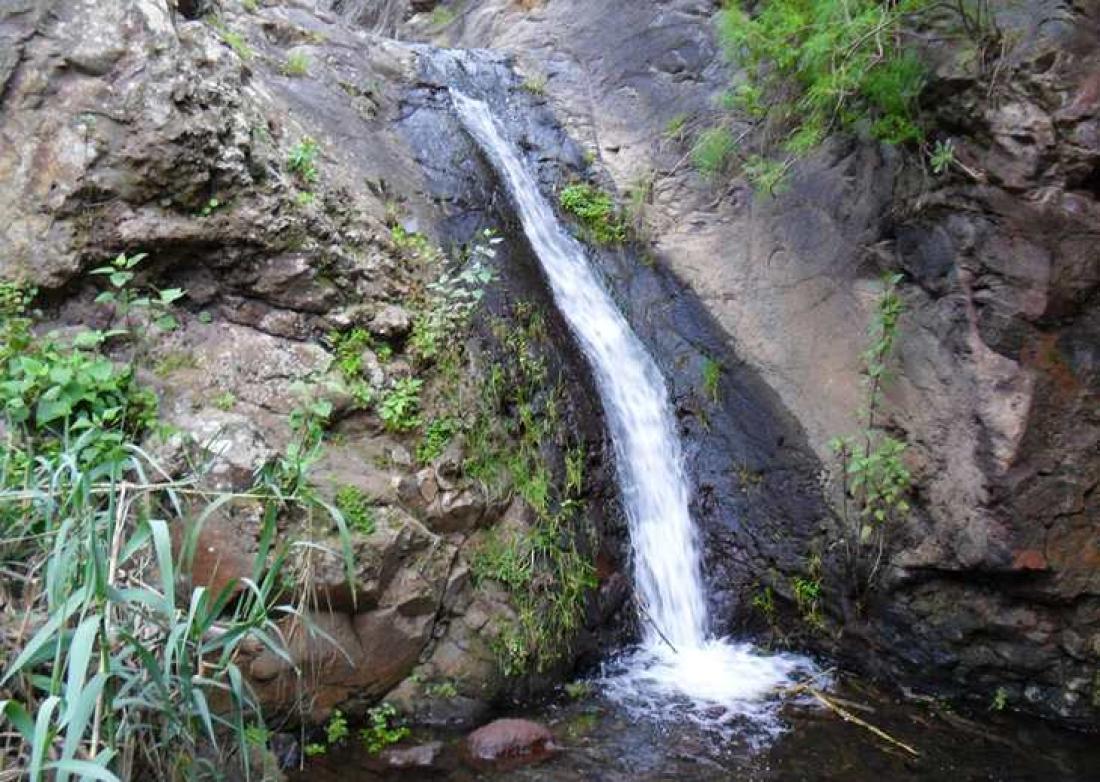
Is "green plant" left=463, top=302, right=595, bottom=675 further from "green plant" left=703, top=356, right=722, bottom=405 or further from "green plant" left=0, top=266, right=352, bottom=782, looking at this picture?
"green plant" left=0, top=266, right=352, bottom=782

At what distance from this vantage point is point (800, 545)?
18.0ft

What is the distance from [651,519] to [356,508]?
212 centimetres

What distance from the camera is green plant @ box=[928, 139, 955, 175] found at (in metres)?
5.18

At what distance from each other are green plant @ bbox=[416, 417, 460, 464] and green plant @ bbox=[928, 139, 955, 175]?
3.41 meters

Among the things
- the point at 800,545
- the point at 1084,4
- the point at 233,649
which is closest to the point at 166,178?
the point at 233,649

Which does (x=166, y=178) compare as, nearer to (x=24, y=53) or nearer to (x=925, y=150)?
(x=24, y=53)

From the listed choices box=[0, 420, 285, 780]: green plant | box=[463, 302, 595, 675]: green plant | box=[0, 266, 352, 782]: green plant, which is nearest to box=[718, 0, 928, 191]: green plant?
box=[463, 302, 595, 675]: green plant

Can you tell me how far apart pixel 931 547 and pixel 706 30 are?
535cm

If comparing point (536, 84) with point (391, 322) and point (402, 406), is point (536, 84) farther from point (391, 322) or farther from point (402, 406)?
point (402, 406)

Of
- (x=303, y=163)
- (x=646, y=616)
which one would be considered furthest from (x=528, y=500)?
(x=303, y=163)

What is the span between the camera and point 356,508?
4.23 metres

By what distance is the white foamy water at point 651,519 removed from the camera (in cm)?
471

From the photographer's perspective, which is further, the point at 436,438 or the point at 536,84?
the point at 536,84

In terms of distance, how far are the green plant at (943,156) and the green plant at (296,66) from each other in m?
4.59
